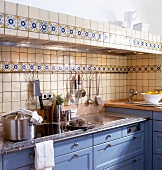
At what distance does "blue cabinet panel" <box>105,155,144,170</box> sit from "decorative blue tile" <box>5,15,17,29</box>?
1.50 m

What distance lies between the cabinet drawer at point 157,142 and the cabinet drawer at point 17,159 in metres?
1.52

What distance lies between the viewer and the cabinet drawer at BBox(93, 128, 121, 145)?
244 cm

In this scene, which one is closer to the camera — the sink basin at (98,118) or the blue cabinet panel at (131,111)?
the sink basin at (98,118)

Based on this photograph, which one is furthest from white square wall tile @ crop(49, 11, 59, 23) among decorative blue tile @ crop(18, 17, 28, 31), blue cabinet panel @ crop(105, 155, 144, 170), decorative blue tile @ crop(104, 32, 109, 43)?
blue cabinet panel @ crop(105, 155, 144, 170)

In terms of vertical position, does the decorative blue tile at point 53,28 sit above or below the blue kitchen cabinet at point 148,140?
above

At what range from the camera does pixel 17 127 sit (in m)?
1.96

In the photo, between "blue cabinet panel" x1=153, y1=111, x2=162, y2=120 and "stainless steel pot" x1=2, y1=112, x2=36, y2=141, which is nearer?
"stainless steel pot" x1=2, y1=112, x2=36, y2=141

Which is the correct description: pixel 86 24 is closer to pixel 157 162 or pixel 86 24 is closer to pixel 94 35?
pixel 94 35

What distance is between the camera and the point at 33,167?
76.4 inches

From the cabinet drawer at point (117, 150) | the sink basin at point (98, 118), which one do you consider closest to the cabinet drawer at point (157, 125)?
the cabinet drawer at point (117, 150)

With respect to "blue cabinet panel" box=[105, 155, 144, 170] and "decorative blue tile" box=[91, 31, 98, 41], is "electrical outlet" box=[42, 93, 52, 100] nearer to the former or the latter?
"decorative blue tile" box=[91, 31, 98, 41]

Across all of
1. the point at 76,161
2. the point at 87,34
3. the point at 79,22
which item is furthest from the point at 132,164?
the point at 79,22

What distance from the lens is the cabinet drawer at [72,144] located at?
2.11 meters

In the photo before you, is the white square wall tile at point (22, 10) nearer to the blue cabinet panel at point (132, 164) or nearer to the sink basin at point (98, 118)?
the sink basin at point (98, 118)
